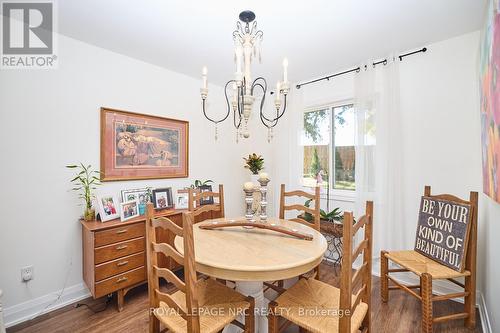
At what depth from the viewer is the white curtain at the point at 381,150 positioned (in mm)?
2469

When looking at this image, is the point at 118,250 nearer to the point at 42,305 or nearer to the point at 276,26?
the point at 42,305

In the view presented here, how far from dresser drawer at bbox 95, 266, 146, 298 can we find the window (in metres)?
2.29

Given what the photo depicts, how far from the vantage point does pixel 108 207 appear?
2195 mm

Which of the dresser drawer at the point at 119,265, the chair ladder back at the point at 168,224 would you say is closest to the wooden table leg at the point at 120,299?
the dresser drawer at the point at 119,265

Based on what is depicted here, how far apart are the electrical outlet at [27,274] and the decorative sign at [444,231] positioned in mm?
3471

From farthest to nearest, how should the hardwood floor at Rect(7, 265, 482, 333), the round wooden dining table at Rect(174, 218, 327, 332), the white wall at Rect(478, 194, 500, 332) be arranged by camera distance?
the hardwood floor at Rect(7, 265, 482, 333) → the white wall at Rect(478, 194, 500, 332) → the round wooden dining table at Rect(174, 218, 327, 332)

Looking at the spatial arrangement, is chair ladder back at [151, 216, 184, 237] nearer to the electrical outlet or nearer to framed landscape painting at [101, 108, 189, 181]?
framed landscape painting at [101, 108, 189, 181]

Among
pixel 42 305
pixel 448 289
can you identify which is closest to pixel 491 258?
pixel 448 289

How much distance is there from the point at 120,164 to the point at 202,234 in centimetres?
139

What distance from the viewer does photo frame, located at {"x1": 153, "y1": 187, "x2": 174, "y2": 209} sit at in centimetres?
260

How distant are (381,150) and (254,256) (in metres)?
2.03

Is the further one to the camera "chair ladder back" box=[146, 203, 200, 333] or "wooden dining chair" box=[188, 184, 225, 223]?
"wooden dining chair" box=[188, 184, 225, 223]

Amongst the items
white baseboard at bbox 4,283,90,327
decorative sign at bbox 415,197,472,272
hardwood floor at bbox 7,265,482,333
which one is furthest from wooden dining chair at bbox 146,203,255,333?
decorative sign at bbox 415,197,472,272

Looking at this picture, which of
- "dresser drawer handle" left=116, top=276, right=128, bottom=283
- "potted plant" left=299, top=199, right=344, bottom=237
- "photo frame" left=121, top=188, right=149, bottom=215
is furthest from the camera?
"potted plant" left=299, top=199, right=344, bottom=237
